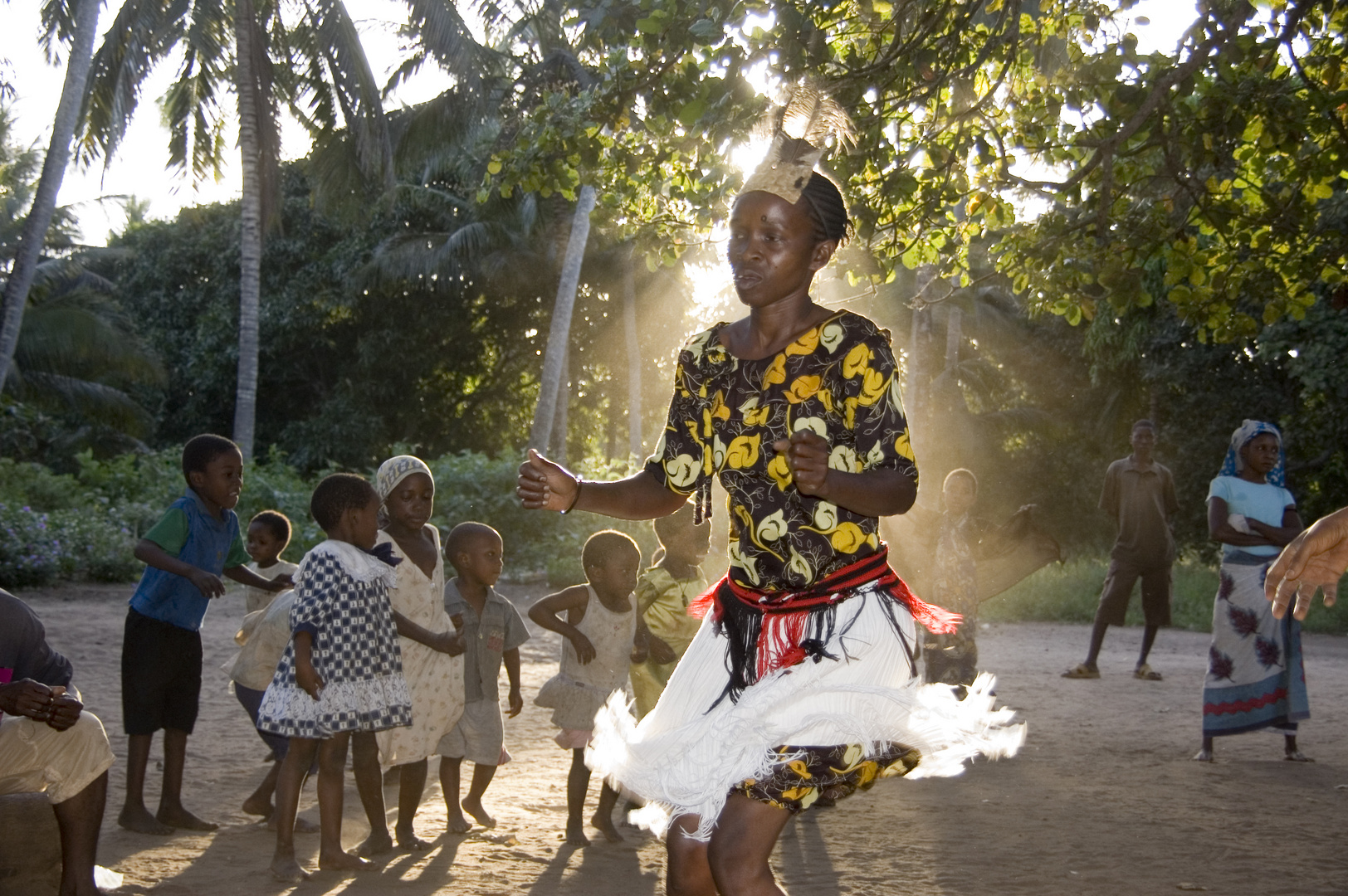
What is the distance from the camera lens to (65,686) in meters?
3.99

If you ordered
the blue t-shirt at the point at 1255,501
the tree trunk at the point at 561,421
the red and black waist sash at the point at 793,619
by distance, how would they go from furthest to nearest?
the tree trunk at the point at 561,421 < the blue t-shirt at the point at 1255,501 < the red and black waist sash at the point at 793,619

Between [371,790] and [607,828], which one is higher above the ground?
[371,790]

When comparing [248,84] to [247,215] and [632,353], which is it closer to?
[247,215]

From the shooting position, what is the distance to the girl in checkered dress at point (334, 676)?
4.76m

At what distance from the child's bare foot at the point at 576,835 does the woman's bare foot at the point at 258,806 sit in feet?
4.20

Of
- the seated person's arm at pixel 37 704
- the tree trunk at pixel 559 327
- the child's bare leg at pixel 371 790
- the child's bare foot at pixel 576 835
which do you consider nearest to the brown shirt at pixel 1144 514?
the child's bare foot at pixel 576 835

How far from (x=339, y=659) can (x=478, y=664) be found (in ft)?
2.99

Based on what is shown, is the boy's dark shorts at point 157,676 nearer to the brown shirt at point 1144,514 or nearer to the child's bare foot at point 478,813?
the child's bare foot at point 478,813

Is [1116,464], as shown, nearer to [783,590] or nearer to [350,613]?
[350,613]

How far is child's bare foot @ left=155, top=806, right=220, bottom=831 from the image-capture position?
5.38m

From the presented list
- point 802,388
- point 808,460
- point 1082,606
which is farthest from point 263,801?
point 1082,606

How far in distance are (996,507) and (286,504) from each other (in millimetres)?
17340

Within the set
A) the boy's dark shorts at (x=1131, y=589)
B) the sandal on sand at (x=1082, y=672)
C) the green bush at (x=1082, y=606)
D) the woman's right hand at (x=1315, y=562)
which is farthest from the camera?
the green bush at (x=1082, y=606)

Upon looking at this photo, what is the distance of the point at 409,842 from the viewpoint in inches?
202
